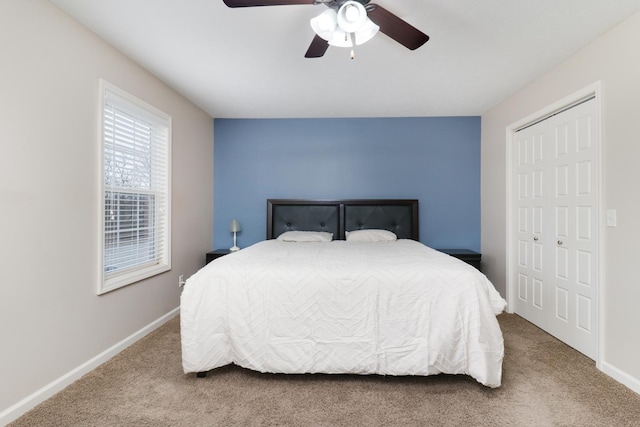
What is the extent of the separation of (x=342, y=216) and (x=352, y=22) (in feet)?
8.32

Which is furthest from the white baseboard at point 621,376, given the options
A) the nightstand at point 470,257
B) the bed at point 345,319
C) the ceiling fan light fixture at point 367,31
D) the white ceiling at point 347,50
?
the ceiling fan light fixture at point 367,31

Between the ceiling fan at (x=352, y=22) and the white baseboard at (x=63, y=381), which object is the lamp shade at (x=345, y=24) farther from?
the white baseboard at (x=63, y=381)

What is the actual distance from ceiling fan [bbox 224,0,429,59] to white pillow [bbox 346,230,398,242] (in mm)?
2110

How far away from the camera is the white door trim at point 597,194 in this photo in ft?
6.95

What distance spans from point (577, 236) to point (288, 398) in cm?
255

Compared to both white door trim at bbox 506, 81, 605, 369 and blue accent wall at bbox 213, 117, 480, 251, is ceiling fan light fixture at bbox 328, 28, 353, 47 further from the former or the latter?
blue accent wall at bbox 213, 117, 480, 251

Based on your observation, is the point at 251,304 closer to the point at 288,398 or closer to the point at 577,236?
the point at 288,398

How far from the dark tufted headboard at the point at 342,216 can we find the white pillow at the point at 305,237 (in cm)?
26

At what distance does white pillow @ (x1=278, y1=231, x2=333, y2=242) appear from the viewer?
3.47 meters

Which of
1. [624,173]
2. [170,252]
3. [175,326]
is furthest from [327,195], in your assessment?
[624,173]

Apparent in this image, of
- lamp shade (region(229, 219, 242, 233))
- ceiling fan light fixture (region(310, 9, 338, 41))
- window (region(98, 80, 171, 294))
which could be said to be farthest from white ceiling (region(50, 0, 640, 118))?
lamp shade (region(229, 219, 242, 233))

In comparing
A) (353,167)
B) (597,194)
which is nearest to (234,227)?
(353,167)

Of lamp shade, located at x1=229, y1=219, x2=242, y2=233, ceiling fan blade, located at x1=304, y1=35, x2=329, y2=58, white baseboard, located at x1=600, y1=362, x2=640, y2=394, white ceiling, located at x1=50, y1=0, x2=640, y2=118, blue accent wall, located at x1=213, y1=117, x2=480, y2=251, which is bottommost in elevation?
white baseboard, located at x1=600, y1=362, x2=640, y2=394

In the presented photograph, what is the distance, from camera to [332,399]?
1.75 m
